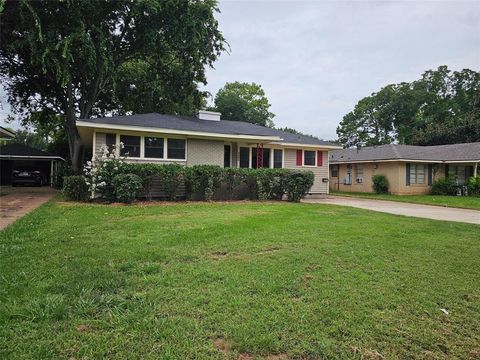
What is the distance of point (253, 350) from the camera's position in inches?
106

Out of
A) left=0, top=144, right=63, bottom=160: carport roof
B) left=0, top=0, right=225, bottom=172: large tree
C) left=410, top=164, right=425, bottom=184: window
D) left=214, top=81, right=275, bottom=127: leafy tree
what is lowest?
left=410, top=164, right=425, bottom=184: window

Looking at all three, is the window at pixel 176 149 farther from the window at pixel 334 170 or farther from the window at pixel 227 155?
the window at pixel 334 170

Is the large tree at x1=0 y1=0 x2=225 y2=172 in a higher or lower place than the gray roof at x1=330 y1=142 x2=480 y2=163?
higher

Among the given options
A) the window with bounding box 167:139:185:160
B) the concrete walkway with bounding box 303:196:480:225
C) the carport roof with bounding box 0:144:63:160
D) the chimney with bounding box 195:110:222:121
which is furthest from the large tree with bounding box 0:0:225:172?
the concrete walkway with bounding box 303:196:480:225

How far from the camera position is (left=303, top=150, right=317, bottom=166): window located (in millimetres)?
19302

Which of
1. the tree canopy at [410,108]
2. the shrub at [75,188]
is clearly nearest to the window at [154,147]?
the shrub at [75,188]

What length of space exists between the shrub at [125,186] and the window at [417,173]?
19.2 metres

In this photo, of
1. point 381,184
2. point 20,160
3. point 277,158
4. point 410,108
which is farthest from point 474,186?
point 20,160

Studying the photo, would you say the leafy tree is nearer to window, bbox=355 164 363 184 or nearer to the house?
window, bbox=355 164 363 184

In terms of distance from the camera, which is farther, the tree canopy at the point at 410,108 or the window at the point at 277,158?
the tree canopy at the point at 410,108

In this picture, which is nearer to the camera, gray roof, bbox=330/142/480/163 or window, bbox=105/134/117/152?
window, bbox=105/134/117/152

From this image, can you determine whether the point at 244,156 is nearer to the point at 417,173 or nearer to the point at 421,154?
the point at 417,173

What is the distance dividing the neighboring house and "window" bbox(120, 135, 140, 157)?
16619 millimetres

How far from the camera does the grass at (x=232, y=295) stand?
9.02ft
